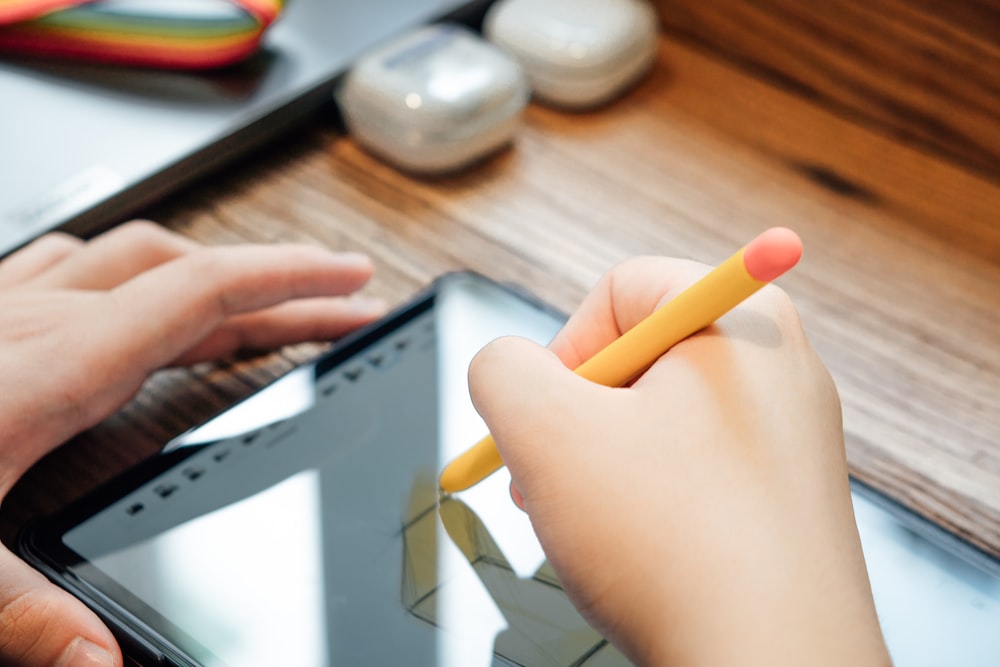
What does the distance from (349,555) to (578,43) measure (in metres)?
0.37

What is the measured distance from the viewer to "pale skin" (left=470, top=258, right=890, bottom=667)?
312 millimetres

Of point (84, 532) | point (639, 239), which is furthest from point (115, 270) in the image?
point (639, 239)

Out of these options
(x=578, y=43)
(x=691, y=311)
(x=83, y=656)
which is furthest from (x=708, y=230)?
(x=83, y=656)

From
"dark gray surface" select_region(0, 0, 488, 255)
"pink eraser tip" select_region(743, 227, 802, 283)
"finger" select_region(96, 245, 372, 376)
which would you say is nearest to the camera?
"pink eraser tip" select_region(743, 227, 802, 283)

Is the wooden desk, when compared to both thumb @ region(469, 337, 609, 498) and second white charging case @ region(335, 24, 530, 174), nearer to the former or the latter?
second white charging case @ region(335, 24, 530, 174)

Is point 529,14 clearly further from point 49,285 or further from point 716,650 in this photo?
point 716,650

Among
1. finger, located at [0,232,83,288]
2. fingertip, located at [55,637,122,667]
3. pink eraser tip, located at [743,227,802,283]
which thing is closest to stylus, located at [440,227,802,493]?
pink eraser tip, located at [743,227,802,283]

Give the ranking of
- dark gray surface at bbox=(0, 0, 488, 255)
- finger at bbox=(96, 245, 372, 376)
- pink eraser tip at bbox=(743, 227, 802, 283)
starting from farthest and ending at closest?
dark gray surface at bbox=(0, 0, 488, 255) < finger at bbox=(96, 245, 372, 376) < pink eraser tip at bbox=(743, 227, 802, 283)

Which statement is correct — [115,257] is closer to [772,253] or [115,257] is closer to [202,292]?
[202,292]

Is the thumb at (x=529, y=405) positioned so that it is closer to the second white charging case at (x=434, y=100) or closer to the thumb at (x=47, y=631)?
the thumb at (x=47, y=631)

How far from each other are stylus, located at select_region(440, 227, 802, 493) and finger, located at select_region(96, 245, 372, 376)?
6.1 inches

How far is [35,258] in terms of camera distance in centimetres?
52

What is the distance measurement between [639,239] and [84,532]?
323 mm

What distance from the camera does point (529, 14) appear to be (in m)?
0.68
